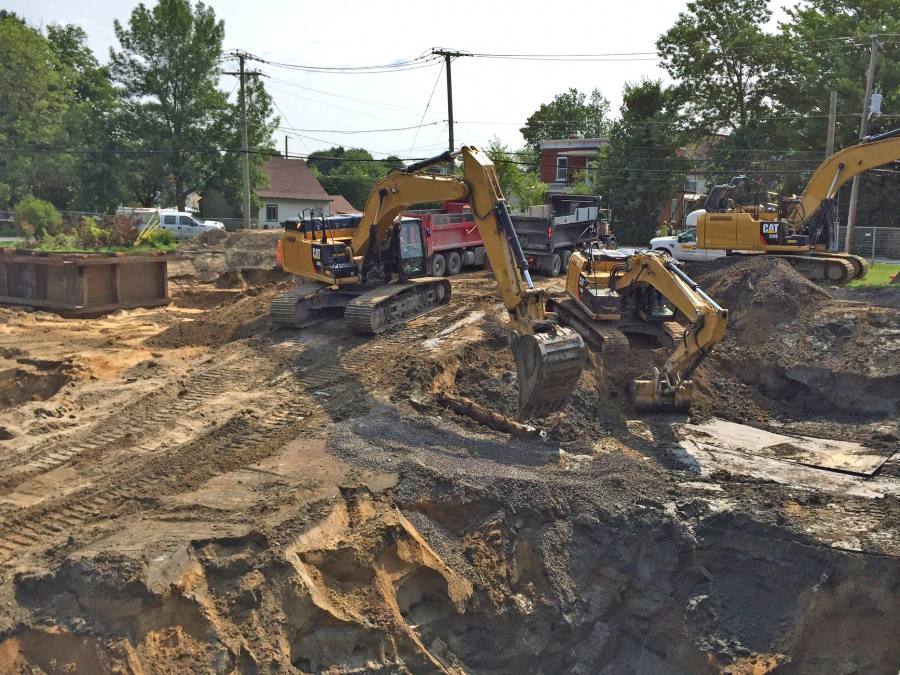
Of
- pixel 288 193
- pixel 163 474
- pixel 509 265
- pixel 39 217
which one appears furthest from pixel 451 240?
pixel 288 193

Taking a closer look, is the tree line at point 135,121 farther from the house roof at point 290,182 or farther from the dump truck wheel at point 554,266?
the dump truck wheel at point 554,266

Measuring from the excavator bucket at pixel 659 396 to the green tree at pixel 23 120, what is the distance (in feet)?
117

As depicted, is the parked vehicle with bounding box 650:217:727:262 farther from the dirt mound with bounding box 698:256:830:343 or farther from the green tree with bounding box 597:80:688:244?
the green tree with bounding box 597:80:688:244

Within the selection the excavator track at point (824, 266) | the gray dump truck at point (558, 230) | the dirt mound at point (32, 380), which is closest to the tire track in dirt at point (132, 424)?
the dirt mound at point (32, 380)

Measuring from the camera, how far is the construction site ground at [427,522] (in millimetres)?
6598

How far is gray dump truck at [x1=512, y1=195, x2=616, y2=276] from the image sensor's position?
2242 cm

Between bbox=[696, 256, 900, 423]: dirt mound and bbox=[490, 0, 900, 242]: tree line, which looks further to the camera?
bbox=[490, 0, 900, 242]: tree line

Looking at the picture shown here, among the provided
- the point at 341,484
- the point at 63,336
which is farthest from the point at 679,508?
the point at 63,336

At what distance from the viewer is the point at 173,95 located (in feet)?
135

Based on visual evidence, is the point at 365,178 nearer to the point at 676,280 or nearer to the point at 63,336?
the point at 63,336

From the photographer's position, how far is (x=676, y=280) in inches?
504

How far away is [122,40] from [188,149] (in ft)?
20.9

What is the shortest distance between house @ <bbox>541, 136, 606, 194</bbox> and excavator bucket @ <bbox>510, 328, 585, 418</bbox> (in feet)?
124

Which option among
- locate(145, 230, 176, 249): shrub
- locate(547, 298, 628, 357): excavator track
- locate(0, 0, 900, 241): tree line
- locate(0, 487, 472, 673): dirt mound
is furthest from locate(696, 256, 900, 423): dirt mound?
locate(0, 0, 900, 241): tree line
